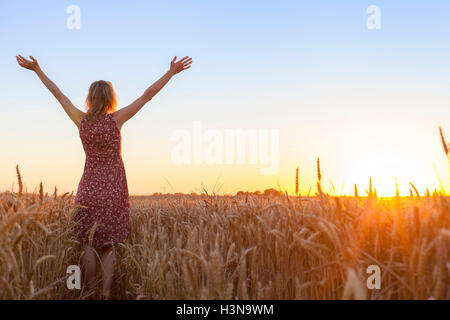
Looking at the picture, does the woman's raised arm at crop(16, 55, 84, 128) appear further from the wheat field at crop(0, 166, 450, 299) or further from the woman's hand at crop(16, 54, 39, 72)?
the wheat field at crop(0, 166, 450, 299)

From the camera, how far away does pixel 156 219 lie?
5320 mm

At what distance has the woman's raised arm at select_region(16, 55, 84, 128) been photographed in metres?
4.30

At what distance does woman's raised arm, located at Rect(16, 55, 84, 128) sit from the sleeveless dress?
0.61 ft

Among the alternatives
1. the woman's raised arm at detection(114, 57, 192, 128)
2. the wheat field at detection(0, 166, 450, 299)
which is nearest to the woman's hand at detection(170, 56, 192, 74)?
the woman's raised arm at detection(114, 57, 192, 128)

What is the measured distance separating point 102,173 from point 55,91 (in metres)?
1.19

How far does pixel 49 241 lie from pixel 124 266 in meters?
1.30

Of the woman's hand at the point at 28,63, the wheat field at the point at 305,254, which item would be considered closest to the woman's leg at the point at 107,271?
the wheat field at the point at 305,254

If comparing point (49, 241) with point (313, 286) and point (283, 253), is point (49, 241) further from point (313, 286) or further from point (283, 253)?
point (313, 286)

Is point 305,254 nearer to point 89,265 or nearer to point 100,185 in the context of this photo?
point 89,265

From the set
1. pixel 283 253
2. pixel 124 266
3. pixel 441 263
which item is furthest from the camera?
pixel 124 266

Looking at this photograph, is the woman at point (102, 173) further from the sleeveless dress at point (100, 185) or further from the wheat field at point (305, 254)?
the wheat field at point (305, 254)

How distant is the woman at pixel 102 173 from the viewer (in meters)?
4.07

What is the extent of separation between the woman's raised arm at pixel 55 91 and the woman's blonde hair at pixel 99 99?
19 centimetres
